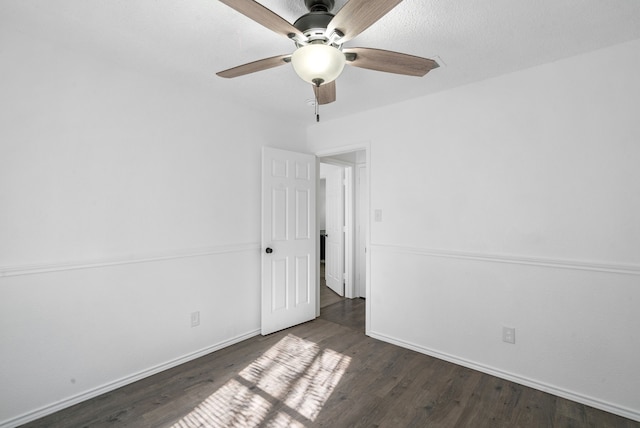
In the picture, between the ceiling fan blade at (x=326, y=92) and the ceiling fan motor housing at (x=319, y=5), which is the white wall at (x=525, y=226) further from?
the ceiling fan motor housing at (x=319, y=5)

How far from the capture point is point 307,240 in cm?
363

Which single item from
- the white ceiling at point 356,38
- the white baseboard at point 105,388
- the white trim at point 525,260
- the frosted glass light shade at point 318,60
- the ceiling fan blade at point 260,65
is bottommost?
the white baseboard at point 105,388

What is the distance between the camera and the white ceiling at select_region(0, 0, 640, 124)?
5.34ft

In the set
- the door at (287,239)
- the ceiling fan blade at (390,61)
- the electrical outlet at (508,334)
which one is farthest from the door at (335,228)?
the ceiling fan blade at (390,61)

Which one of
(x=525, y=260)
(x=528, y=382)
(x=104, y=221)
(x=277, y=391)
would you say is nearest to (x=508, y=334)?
(x=528, y=382)

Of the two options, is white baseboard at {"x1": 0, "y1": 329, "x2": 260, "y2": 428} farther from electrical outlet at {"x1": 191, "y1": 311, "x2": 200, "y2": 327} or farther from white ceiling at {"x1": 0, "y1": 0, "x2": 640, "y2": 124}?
white ceiling at {"x1": 0, "y1": 0, "x2": 640, "y2": 124}

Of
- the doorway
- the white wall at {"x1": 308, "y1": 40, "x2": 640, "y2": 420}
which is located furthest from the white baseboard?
the doorway

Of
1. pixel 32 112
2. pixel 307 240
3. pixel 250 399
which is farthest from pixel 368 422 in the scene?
pixel 32 112

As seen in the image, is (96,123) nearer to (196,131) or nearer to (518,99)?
(196,131)

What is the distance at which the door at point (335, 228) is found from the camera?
15.3 ft

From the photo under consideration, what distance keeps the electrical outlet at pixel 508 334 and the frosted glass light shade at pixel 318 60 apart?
91.6 inches

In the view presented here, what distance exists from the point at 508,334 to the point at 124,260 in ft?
9.92

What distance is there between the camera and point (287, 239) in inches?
135

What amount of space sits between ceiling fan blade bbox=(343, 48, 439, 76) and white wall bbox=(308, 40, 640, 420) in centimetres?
122
